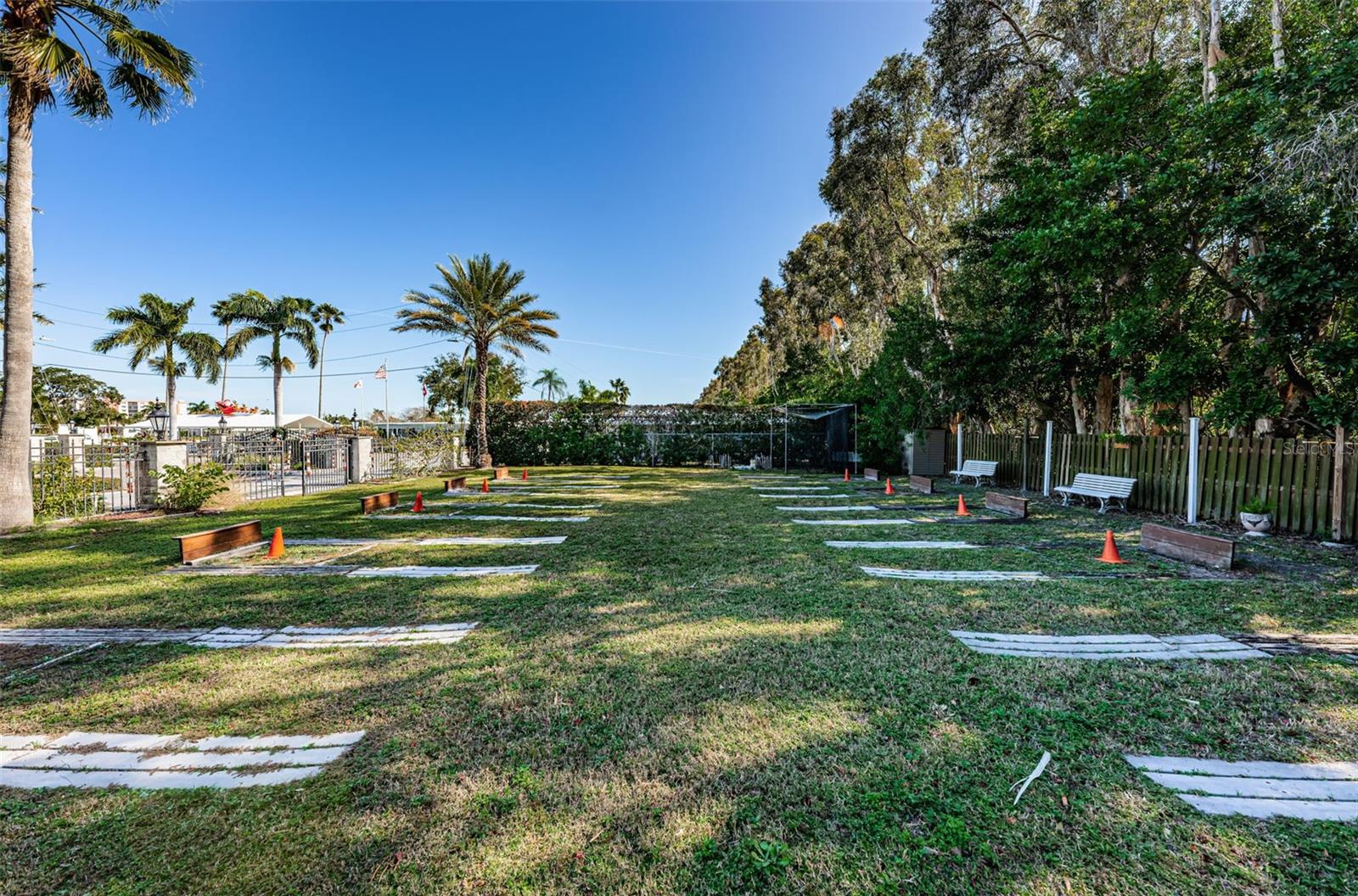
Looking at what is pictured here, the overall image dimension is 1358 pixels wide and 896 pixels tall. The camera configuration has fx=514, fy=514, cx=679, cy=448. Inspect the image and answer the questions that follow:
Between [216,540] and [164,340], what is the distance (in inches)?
1163

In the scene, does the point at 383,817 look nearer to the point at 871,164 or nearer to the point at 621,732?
the point at 621,732

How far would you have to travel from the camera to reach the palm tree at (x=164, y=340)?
24953 millimetres

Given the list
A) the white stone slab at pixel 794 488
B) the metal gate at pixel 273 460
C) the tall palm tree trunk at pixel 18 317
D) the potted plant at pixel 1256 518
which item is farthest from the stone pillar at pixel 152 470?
the potted plant at pixel 1256 518

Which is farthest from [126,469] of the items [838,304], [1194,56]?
[838,304]

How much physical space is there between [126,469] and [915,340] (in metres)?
18.0

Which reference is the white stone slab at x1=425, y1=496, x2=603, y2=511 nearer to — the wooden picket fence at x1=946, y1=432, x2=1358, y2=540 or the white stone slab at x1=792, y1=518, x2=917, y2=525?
the white stone slab at x1=792, y1=518, x2=917, y2=525

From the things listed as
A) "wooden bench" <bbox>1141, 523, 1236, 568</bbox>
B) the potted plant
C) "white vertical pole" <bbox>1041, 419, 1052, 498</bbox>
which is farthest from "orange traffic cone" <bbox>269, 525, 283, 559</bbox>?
"white vertical pole" <bbox>1041, 419, 1052, 498</bbox>

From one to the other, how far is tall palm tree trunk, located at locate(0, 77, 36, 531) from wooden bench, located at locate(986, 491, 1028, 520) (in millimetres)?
15513

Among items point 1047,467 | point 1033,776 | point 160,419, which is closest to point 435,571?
point 1033,776

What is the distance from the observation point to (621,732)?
2416 millimetres

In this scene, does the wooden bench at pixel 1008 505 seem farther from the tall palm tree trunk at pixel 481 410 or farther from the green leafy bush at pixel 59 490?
the tall palm tree trunk at pixel 481 410

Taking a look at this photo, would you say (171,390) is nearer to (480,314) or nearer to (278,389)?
(278,389)

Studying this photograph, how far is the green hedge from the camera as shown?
789 inches

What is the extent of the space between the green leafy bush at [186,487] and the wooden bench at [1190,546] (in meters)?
14.9
